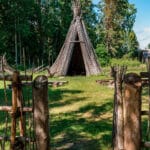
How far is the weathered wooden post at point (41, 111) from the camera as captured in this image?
6129 millimetres

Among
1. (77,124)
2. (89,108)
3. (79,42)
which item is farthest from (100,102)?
(79,42)

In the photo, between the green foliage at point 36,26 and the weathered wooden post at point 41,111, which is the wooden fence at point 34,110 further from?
the green foliage at point 36,26

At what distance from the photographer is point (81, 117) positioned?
10758mm

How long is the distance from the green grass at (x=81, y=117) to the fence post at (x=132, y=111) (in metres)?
1.69

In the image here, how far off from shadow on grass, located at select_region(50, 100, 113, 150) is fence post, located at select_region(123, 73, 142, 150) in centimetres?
177

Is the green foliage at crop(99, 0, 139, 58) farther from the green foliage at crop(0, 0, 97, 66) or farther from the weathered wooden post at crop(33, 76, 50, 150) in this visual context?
the weathered wooden post at crop(33, 76, 50, 150)

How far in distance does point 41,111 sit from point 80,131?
9.94 ft

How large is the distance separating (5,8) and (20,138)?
1207 inches

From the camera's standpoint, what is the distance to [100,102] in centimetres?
1307

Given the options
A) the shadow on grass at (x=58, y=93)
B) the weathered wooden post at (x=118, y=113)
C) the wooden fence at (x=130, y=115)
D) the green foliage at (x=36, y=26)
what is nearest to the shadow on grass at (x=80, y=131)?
the weathered wooden post at (x=118, y=113)

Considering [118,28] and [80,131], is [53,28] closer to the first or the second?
[118,28]

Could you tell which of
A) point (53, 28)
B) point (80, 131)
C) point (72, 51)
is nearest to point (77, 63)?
point (72, 51)

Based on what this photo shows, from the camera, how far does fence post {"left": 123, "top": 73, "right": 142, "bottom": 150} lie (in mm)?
5926

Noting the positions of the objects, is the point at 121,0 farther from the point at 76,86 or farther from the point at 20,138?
the point at 20,138
